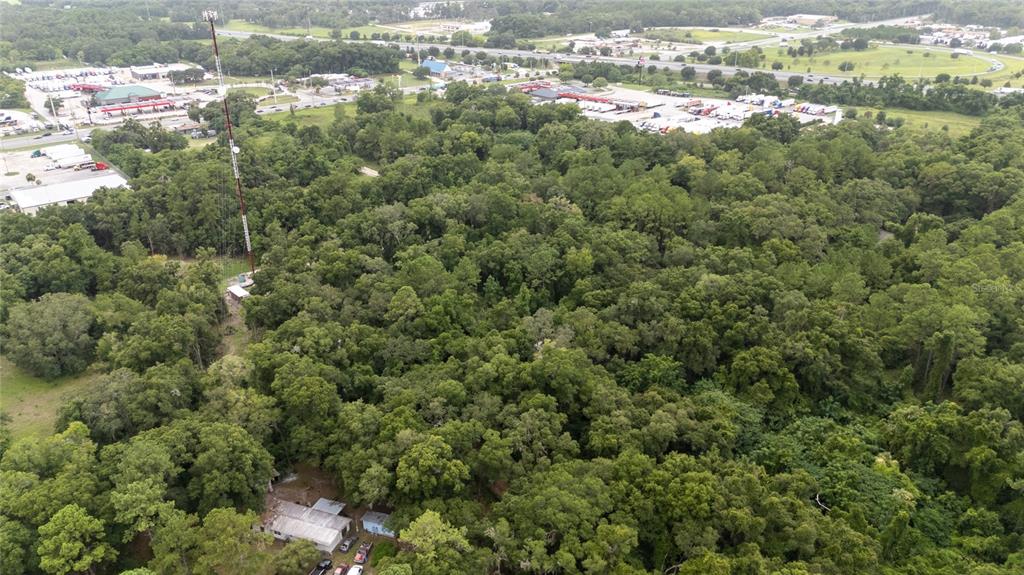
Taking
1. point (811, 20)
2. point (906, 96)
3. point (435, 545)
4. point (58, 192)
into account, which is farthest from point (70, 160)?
point (811, 20)

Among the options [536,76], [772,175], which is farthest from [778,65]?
[772,175]

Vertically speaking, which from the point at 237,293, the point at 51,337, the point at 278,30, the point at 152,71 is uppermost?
the point at 278,30

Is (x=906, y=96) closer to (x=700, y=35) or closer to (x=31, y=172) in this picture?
(x=700, y=35)

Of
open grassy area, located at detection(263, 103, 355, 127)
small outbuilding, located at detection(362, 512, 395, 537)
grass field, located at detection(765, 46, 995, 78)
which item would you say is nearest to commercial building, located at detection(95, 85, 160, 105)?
open grassy area, located at detection(263, 103, 355, 127)

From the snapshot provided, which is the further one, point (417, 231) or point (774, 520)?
point (417, 231)

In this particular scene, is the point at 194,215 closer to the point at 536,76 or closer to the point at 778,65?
the point at 536,76

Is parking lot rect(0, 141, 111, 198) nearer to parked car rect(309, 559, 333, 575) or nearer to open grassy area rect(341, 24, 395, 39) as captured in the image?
parked car rect(309, 559, 333, 575)

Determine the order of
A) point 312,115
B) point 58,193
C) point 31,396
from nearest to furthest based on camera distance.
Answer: point 31,396, point 58,193, point 312,115
